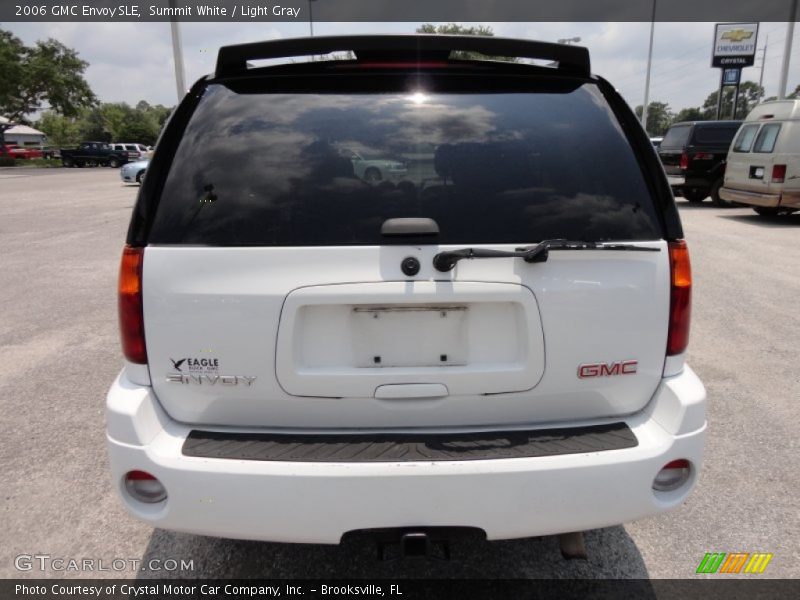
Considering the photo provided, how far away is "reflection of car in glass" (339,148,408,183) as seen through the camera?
1.97m

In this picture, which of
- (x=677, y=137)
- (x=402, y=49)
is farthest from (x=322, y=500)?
(x=677, y=137)

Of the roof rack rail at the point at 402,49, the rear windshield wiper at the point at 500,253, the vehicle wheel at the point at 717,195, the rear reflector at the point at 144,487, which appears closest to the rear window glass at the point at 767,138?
the vehicle wheel at the point at 717,195

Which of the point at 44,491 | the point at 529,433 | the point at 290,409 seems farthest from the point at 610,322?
the point at 44,491

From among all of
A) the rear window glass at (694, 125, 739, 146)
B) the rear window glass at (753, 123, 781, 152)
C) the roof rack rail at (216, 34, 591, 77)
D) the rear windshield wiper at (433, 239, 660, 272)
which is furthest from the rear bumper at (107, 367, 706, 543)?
the rear window glass at (694, 125, 739, 146)

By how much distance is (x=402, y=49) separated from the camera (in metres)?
2.11

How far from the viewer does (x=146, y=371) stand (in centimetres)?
195

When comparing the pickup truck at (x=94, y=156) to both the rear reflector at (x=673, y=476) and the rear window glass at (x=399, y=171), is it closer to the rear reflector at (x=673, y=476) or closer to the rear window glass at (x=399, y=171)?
the rear window glass at (x=399, y=171)

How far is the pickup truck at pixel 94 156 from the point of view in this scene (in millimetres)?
46688

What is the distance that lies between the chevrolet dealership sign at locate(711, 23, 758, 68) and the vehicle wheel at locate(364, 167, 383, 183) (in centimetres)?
4852

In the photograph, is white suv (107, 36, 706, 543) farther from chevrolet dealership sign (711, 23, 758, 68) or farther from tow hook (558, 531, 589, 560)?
chevrolet dealership sign (711, 23, 758, 68)

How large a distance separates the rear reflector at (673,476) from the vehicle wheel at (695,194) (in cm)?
1632

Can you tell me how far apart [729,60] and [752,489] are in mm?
47892

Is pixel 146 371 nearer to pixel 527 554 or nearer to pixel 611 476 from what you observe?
pixel 611 476

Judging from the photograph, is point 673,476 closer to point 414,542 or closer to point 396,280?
point 414,542
